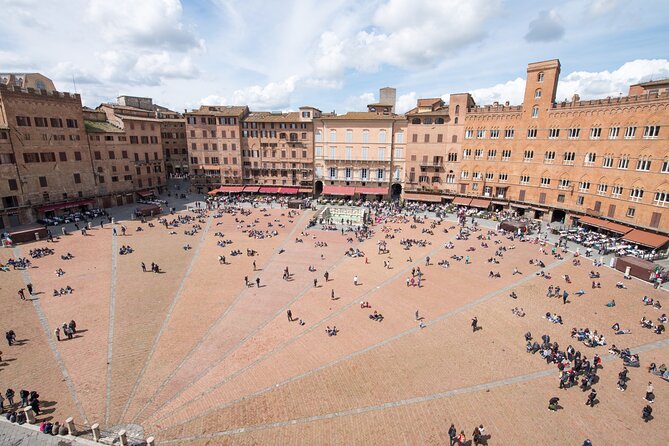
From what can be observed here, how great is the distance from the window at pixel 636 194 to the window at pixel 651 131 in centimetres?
619

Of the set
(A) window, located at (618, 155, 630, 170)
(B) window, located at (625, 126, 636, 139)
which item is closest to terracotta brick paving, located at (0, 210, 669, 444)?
(A) window, located at (618, 155, 630, 170)

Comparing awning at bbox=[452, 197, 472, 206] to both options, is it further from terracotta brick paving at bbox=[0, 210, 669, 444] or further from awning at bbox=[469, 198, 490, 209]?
terracotta brick paving at bbox=[0, 210, 669, 444]

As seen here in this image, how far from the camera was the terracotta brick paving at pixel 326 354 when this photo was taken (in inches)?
684

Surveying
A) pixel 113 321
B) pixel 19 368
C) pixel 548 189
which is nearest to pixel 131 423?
pixel 19 368

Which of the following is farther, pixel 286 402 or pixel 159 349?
pixel 159 349

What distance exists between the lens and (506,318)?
27.1 metres

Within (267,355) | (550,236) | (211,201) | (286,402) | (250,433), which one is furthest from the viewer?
(211,201)

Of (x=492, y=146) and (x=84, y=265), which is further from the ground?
(x=492, y=146)

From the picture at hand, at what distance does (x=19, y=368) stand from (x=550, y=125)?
63465 mm

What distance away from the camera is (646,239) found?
3931 centimetres

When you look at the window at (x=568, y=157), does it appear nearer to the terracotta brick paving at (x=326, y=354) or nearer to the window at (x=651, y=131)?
the window at (x=651, y=131)

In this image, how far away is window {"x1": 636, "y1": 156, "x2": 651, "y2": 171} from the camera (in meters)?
40.8

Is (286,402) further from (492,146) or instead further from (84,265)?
(492,146)

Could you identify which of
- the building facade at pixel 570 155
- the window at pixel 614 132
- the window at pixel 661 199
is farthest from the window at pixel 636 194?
the window at pixel 614 132
